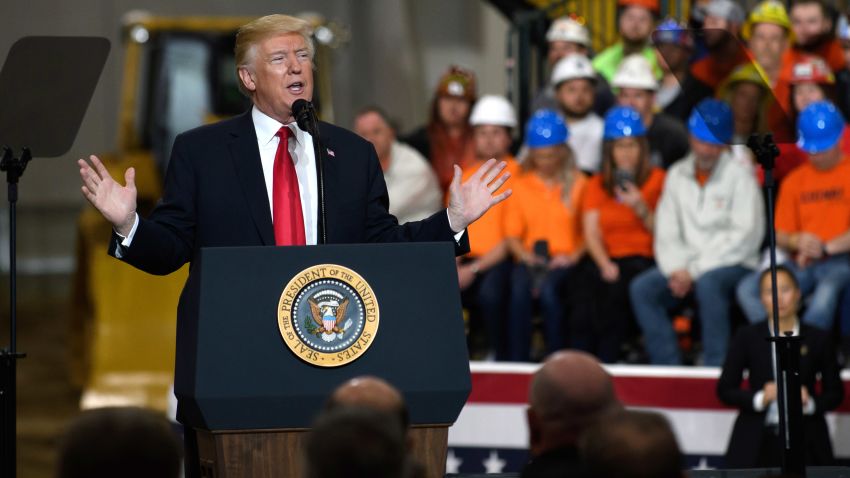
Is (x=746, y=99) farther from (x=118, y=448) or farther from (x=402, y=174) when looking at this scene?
(x=402, y=174)

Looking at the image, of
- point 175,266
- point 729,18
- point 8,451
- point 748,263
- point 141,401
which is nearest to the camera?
point 175,266

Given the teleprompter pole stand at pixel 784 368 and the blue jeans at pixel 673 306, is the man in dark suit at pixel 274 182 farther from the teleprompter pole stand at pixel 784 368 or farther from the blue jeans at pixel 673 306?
the blue jeans at pixel 673 306

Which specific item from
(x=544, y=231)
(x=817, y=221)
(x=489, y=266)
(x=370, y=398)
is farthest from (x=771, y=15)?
(x=370, y=398)

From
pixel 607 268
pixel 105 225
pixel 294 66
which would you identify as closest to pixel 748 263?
pixel 607 268

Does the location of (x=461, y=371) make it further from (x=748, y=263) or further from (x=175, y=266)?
(x=748, y=263)

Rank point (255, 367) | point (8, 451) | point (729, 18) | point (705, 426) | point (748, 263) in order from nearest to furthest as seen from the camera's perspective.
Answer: point (255, 367) → point (8, 451) → point (705, 426) → point (748, 263) → point (729, 18)

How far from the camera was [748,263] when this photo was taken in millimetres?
7656

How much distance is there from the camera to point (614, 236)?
7988 mm

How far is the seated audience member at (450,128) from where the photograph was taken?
29.7 ft

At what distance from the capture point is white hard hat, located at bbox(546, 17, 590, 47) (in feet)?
30.6

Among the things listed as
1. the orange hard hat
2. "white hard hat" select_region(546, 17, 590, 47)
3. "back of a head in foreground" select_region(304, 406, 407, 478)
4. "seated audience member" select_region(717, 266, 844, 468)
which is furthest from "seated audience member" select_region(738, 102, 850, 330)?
"back of a head in foreground" select_region(304, 406, 407, 478)

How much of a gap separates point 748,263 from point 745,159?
690mm

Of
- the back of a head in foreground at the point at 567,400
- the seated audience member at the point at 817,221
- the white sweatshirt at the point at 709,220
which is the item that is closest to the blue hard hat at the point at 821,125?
the seated audience member at the point at 817,221

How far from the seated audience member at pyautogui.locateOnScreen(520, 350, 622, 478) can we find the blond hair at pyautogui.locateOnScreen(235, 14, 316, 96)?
1294 mm
